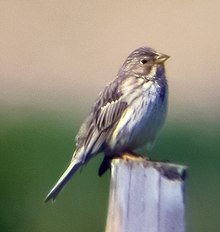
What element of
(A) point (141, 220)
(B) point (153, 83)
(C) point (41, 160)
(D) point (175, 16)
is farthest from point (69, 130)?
(D) point (175, 16)

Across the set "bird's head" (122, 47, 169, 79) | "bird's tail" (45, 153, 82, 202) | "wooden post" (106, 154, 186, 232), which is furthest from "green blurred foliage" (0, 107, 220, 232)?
"wooden post" (106, 154, 186, 232)

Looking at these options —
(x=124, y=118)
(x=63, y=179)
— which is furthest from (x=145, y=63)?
(x=63, y=179)

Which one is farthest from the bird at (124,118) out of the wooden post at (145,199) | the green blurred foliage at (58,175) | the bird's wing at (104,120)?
the wooden post at (145,199)

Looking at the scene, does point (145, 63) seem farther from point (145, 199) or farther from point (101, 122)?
point (145, 199)

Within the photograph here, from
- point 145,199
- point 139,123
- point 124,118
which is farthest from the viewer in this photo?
point 124,118

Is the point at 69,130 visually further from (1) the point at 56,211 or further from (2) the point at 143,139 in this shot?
(2) the point at 143,139

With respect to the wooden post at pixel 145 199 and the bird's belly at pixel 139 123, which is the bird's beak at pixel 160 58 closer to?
the bird's belly at pixel 139 123

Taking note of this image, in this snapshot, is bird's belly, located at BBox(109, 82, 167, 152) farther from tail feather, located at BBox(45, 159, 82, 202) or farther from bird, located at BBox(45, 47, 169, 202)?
tail feather, located at BBox(45, 159, 82, 202)
